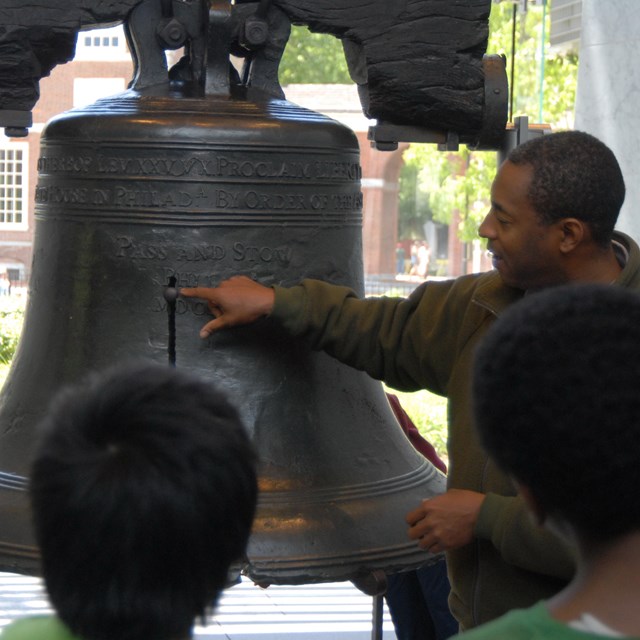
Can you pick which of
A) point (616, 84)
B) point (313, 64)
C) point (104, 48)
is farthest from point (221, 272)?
point (104, 48)

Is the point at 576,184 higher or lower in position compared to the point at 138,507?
higher

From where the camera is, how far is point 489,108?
3.02 metres

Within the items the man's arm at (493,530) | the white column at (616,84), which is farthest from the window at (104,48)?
the man's arm at (493,530)

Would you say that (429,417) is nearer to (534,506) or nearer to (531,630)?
(534,506)

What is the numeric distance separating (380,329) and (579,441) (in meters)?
1.34

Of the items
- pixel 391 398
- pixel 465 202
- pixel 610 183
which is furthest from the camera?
pixel 465 202

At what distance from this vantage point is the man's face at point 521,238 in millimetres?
2502

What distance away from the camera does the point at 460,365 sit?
2.62 m

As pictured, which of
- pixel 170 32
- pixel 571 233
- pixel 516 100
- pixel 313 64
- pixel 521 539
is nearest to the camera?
pixel 521 539

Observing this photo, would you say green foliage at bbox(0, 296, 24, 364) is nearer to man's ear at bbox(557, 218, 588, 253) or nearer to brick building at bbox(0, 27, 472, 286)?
brick building at bbox(0, 27, 472, 286)

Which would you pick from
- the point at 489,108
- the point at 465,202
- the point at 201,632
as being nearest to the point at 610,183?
the point at 489,108

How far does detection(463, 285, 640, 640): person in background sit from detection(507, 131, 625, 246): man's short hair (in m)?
0.98

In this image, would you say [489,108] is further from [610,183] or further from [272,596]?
[272,596]

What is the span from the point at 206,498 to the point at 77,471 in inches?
5.8
